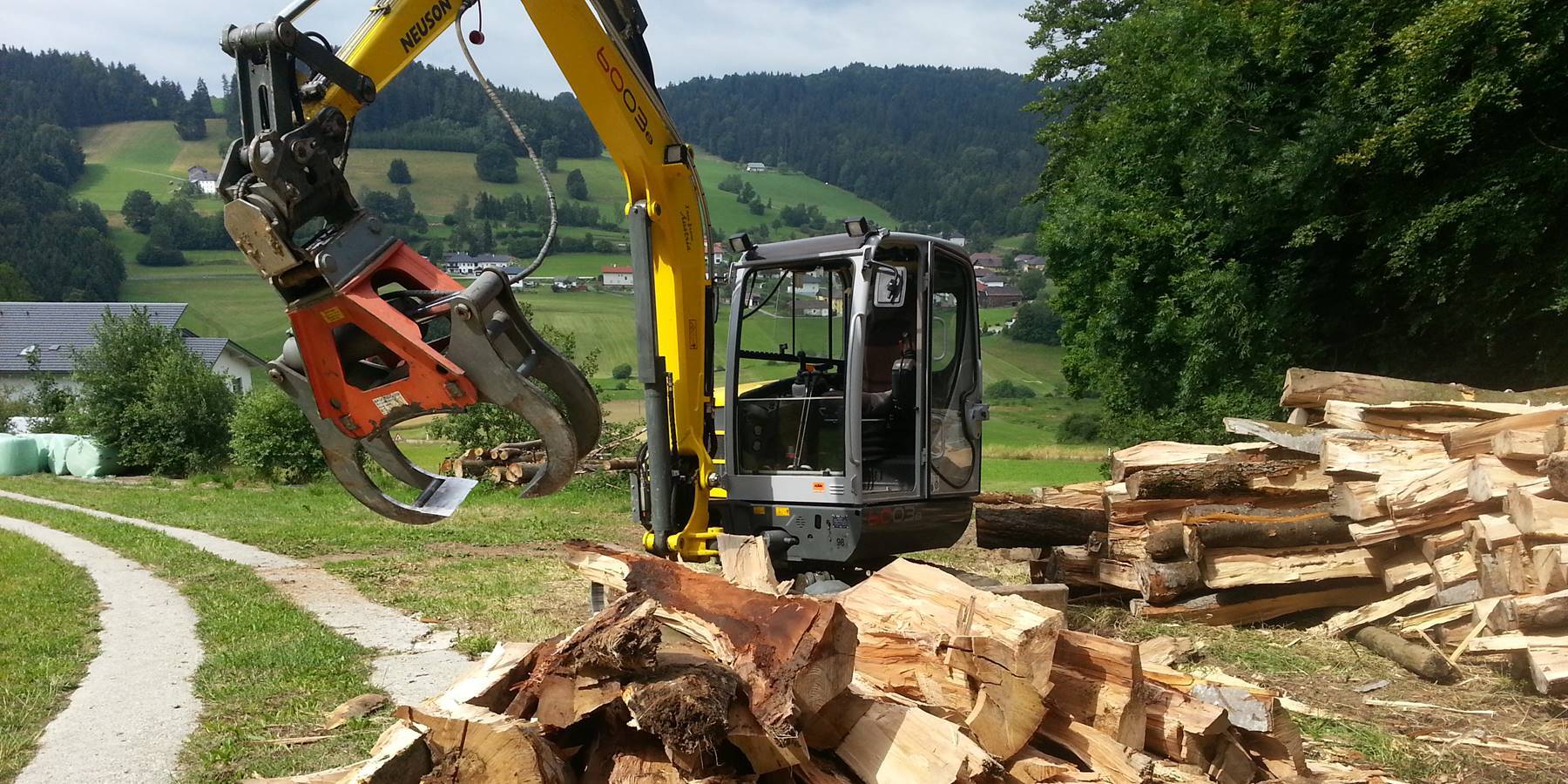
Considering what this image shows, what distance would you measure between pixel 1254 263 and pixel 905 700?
51.7 feet

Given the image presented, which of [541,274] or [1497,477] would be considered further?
[541,274]

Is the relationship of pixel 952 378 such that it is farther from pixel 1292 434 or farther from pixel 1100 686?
pixel 1100 686

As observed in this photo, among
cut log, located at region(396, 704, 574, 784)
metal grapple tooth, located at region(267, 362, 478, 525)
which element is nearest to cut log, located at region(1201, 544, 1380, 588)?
metal grapple tooth, located at region(267, 362, 478, 525)

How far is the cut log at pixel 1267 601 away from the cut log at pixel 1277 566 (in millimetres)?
141

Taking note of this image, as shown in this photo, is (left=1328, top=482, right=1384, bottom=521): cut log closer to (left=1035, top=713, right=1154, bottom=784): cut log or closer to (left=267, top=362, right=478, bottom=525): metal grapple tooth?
(left=1035, top=713, right=1154, bottom=784): cut log

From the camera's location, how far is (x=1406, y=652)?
704cm

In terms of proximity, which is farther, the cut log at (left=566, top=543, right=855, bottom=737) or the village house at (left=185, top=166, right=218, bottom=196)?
the village house at (left=185, top=166, right=218, bottom=196)

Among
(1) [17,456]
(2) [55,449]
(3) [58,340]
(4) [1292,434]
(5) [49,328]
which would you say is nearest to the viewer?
(4) [1292,434]

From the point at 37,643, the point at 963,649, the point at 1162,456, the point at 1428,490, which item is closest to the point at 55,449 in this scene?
the point at 37,643

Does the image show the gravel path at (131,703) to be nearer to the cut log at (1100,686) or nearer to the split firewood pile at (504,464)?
the cut log at (1100,686)

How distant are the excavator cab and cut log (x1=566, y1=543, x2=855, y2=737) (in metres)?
3.39

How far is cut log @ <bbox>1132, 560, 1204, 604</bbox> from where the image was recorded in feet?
27.1

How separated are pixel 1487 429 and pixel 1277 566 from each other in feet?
5.40

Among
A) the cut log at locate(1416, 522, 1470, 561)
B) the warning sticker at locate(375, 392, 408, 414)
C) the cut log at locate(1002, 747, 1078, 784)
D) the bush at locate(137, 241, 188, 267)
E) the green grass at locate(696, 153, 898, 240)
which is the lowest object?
the cut log at locate(1416, 522, 1470, 561)
